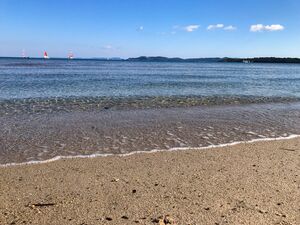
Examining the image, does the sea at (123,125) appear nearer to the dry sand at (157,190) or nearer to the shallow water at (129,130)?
the shallow water at (129,130)

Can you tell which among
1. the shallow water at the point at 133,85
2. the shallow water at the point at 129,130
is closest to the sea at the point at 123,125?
the shallow water at the point at 129,130

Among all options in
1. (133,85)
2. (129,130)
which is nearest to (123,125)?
(129,130)

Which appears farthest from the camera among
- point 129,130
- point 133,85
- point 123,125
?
point 133,85

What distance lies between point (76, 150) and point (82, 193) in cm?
272

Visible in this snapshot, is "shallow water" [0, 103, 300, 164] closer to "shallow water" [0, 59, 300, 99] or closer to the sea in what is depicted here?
the sea

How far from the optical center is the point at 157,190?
5.32 metres

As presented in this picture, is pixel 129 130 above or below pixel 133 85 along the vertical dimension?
above

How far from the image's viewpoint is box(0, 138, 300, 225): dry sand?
14.5 feet

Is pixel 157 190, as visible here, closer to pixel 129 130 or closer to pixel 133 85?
pixel 129 130

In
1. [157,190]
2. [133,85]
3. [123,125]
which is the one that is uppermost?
[157,190]

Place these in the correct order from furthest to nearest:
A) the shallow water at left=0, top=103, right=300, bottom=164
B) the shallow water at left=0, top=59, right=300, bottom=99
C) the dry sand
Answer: the shallow water at left=0, top=59, right=300, bottom=99 → the shallow water at left=0, top=103, right=300, bottom=164 → the dry sand

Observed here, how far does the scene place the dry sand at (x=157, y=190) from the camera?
14.5ft

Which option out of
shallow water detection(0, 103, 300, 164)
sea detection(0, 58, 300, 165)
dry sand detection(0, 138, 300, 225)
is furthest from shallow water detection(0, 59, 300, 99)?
dry sand detection(0, 138, 300, 225)

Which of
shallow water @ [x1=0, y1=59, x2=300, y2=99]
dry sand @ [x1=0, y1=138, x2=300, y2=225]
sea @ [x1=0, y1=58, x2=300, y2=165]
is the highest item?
dry sand @ [x1=0, y1=138, x2=300, y2=225]
